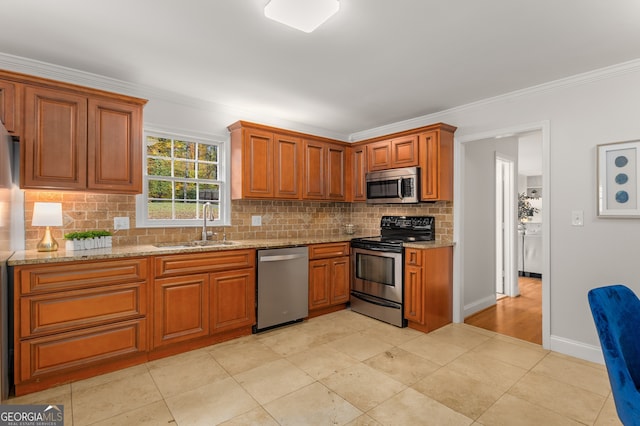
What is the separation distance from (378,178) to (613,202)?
2.34m

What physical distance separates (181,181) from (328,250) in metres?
1.88

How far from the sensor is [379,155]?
4.36 meters

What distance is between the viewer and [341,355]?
2920 mm

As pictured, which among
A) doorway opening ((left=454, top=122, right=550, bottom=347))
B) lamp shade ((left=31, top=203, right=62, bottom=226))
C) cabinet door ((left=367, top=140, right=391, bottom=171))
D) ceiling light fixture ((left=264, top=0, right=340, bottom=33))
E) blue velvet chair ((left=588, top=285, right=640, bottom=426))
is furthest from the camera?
cabinet door ((left=367, top=140, right=391, bottom=171))

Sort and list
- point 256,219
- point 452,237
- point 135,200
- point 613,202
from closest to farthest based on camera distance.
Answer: point 613,202, point 135,200, point 452,237, point 256,219

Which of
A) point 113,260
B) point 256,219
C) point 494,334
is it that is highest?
point 256,219

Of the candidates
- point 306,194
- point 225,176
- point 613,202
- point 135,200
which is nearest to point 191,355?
point 135,200

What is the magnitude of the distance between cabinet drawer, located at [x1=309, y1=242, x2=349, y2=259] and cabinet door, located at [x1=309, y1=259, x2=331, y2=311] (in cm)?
7

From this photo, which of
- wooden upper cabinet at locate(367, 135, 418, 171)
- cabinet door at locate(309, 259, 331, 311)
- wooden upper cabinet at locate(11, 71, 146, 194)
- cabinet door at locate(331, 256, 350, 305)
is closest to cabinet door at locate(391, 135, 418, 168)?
wooden upper cabinet at locate(367, 135, 418, 171)

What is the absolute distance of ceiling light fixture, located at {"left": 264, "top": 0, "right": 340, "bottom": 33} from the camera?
1.83 m

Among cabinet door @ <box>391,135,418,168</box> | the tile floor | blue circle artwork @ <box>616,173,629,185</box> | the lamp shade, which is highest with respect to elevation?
cabinet door @ <box>391,135,418,168</box>

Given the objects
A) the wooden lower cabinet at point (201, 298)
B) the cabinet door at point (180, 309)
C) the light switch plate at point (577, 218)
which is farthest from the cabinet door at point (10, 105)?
the light switch plate at point (577, 218)

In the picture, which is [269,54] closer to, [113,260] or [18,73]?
[18,73]

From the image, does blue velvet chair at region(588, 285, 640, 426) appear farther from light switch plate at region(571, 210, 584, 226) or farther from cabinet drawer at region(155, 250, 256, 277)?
cabinet drawer at region(155, 250, 256, 277)
